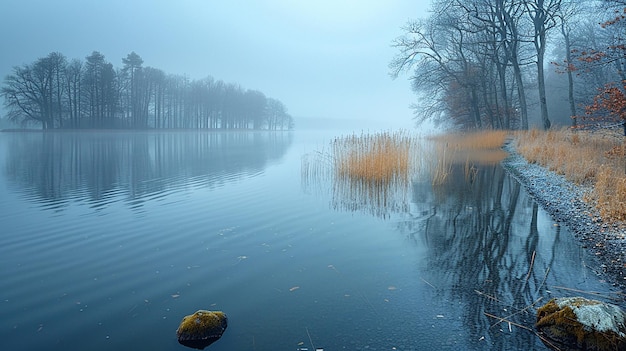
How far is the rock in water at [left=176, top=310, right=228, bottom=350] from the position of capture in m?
2.98

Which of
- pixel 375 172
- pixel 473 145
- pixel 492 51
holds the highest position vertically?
pixel 492 51

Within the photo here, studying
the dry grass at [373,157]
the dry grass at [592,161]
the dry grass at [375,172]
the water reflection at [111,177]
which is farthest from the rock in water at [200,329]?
the dry grass at [373,157]

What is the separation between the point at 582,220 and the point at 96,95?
5238 cm

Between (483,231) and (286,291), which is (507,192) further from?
(286,291)

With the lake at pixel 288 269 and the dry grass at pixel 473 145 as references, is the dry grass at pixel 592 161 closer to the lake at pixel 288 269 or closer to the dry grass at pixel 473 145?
the lake at pixel 288 269

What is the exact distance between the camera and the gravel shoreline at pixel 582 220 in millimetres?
4195

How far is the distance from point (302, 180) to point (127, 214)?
5.02 metres

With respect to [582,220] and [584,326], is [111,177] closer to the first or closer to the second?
[582,220]

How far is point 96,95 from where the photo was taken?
4834cm

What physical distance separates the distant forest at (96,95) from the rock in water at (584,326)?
2067 inches

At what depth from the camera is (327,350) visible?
2.87 meters

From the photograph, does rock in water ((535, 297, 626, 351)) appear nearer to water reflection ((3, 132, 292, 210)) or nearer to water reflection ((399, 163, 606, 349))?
water reflection ((399, 163, 606, 349))

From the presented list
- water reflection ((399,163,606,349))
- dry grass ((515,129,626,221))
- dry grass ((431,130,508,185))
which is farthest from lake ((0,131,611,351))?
dry grass ((431,130,508,185))

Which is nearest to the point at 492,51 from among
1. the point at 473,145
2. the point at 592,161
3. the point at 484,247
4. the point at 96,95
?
the point at 473,145
